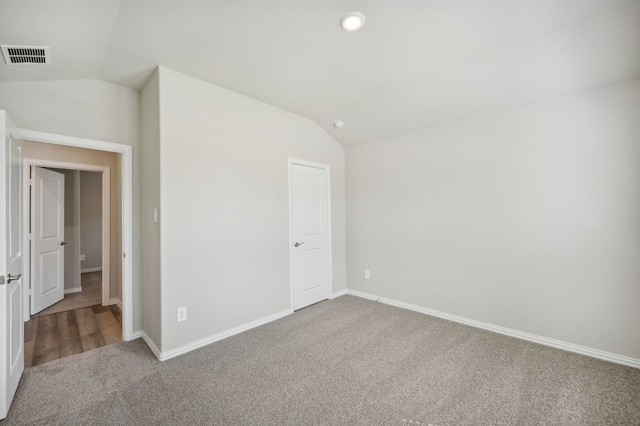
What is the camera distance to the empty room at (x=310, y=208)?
72.7 inches

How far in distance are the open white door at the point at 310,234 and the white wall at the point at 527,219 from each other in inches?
32.5

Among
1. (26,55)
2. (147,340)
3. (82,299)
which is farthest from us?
(82,299)

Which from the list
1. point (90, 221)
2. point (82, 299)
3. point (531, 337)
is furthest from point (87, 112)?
point (90, 221)

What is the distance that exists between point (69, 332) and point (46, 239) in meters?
1.73

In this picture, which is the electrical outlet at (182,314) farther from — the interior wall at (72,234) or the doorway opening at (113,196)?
the interior wall at (72,234)

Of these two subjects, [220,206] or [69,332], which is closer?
[220,206]

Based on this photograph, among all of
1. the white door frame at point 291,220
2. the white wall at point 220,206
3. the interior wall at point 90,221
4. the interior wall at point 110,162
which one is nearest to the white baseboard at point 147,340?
the white wall at point 220,206

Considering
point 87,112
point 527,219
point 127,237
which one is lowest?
point 127,237

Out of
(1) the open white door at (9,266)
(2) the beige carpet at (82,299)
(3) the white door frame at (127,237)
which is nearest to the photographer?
(1) the open white door at (9,266)

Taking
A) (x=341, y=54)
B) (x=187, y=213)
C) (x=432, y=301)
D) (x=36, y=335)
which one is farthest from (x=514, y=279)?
(x=36, y=335)

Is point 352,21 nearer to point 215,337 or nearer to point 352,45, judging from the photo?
point 352,45

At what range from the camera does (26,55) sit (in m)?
1.97

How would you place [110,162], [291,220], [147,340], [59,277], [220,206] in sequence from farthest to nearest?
1. [59,277]
2. [110,162]
3. [291,220]
4. [220,206]
5. [147,340]

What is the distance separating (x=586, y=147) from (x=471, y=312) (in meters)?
1.98
